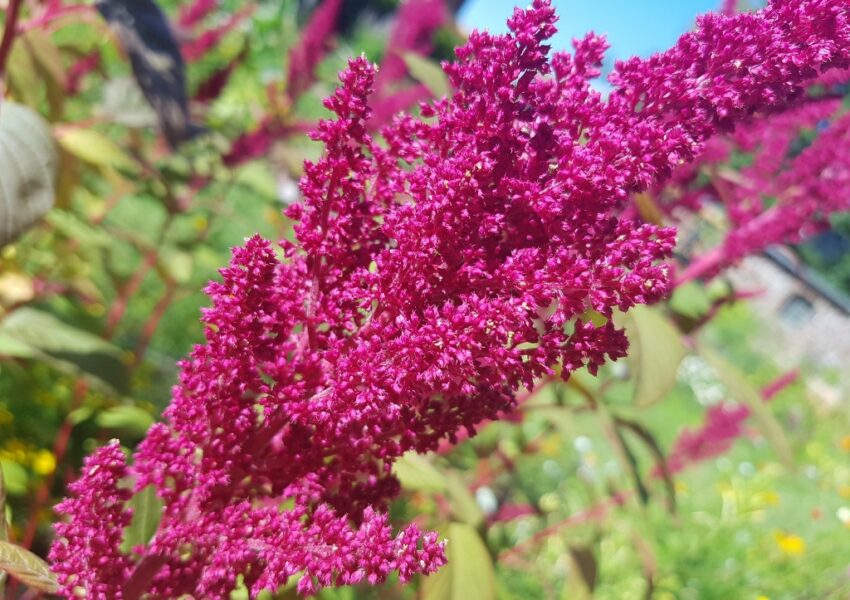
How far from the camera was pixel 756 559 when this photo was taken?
131 inches

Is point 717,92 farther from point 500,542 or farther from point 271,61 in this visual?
point 271,61

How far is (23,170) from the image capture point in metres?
1.12

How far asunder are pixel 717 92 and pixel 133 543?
80 cm

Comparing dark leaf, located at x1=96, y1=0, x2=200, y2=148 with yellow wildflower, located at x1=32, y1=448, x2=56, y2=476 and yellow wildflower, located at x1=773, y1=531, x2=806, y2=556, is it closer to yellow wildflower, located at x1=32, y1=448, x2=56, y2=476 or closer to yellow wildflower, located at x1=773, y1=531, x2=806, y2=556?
yellow wildflower, located at x1=32, y1=448, x2=56, y2=476

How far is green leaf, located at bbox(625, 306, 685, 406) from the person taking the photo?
1.12m

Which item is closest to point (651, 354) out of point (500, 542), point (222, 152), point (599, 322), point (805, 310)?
point (599, 322)

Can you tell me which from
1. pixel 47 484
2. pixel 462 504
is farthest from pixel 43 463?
pixel 462 504

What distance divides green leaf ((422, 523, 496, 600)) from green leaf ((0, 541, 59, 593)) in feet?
1.90

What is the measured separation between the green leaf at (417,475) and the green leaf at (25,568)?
525 mm

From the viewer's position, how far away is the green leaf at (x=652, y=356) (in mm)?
1122

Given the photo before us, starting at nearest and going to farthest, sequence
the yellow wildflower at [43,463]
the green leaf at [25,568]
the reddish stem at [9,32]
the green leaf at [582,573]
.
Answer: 1. the green leaf at [25,568]
2. the reddish stem at [9,32]
3. the green leaf at [582,573]
4. the yellow wildflower at [43,463]

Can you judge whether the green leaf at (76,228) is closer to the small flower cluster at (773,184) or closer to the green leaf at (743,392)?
the small flower cluster at (773,184)

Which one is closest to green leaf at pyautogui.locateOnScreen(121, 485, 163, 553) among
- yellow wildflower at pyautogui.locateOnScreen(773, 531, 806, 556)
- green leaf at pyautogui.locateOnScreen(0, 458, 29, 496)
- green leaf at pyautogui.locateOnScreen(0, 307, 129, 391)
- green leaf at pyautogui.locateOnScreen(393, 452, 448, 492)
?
green leaf at pyautogui.locateOnScreen(393, 452, 448, 492)

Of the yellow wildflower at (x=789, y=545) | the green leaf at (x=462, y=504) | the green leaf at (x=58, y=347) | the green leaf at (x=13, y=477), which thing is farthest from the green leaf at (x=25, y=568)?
the yellow wildflower at (x=789, y=545)
